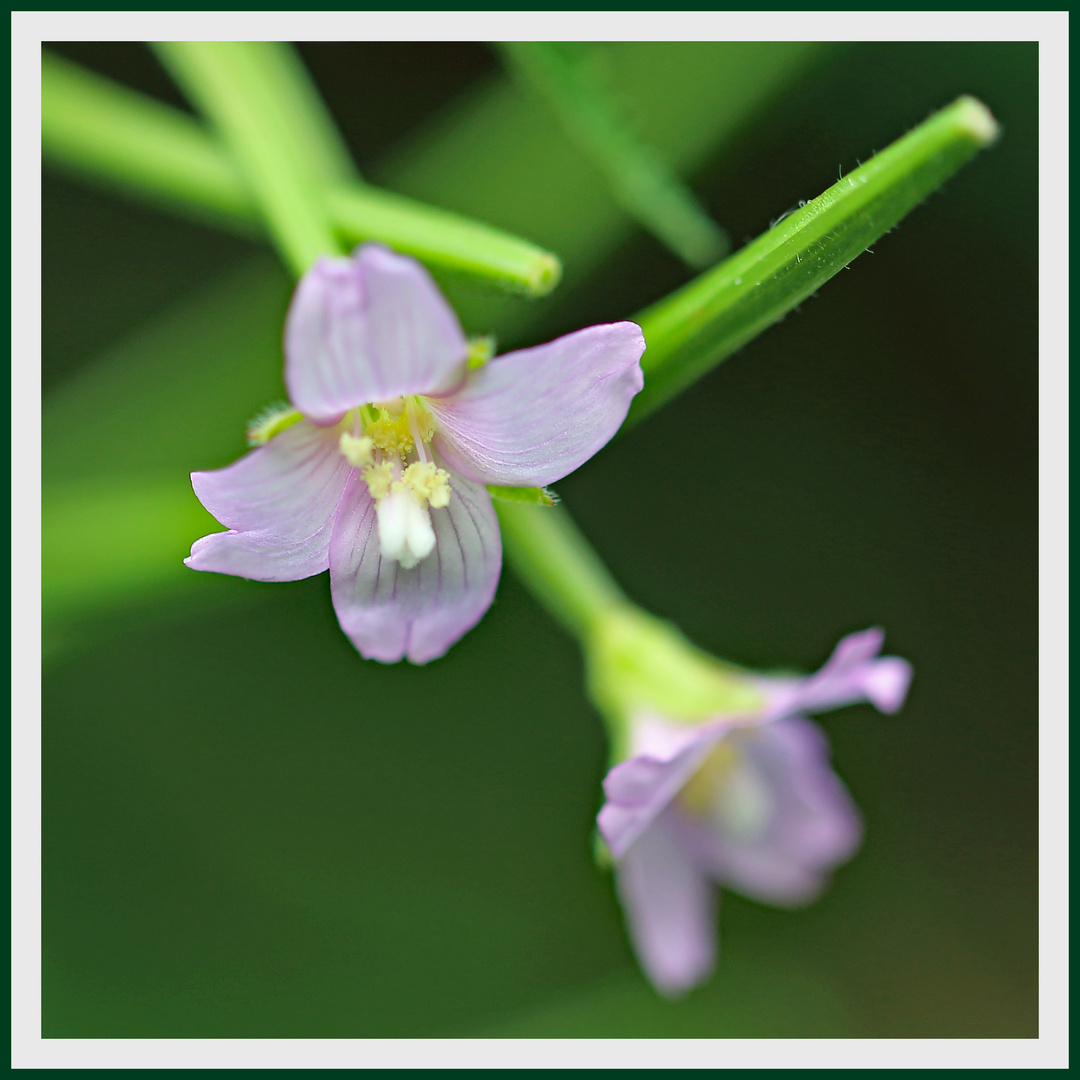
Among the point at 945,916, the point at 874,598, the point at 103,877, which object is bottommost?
the point at 945,916

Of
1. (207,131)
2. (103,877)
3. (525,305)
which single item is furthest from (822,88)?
(103,877)

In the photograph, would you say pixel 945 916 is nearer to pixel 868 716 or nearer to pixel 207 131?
pixel 868 716

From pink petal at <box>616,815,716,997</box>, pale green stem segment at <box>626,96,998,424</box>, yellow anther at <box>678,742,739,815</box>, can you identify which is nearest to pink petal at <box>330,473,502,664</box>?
pale green stem segment at <box>626,96,998,424</box>

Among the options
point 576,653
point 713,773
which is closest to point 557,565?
point 713,773

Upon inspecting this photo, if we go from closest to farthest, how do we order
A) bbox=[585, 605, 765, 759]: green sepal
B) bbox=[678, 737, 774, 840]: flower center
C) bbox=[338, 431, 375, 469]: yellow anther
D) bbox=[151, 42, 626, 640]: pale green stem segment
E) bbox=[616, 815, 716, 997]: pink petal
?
1. bbox=[338, 431, 375, 469]: yellow anther
2. bbox=[151, 42, 626, 640]: pale green stem segment
3. bbox=[585, 605, 765, 759]: green sepal
4. bbox=[678, 737, 774, 840]: flower center
5. bbox=[616, 815, 716, 997]: pink petal

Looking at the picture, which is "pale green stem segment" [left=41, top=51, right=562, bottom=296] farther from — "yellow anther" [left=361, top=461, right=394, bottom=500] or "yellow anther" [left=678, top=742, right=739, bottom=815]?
"yellow anther" [left=678, top=742, right=739, bottom=815]

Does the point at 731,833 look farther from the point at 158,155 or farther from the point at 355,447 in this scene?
the point at 158,155

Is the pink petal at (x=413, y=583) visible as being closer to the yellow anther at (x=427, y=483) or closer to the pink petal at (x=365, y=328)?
the yellow anther at (x=427, y=483)
